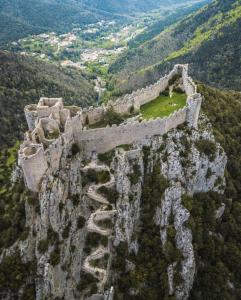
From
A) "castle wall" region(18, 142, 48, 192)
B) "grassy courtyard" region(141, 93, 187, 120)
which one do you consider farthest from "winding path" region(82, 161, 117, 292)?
"grassy courtyard" region(141, 93, 187, 120)

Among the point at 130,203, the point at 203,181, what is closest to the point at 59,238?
the point at 130,203

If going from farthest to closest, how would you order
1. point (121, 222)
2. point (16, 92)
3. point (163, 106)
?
point (16, 92), point (163, 106), point (121, 222)

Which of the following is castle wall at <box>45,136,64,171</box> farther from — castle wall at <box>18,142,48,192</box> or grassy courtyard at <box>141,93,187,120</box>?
grassy courtyard at <box>141,93,187,120</box>

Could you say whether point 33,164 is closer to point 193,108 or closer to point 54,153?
point 54,153

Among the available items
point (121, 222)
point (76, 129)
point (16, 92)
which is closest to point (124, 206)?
point (121, 222)

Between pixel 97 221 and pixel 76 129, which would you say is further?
pixel 76 129

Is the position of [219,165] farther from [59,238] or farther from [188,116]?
[59,238]
